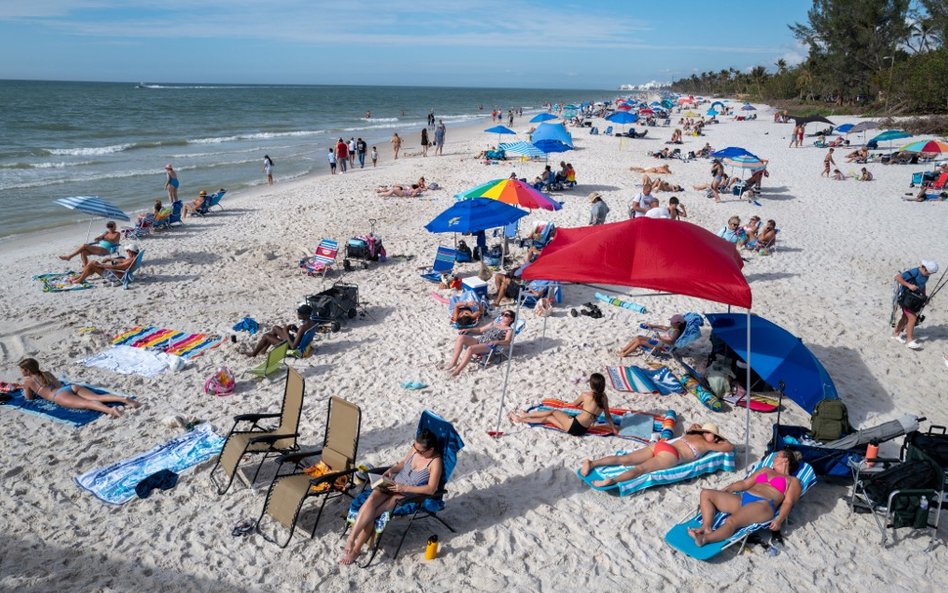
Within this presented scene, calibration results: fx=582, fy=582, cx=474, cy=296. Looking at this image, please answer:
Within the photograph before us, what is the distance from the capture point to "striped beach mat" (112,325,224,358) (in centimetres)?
794

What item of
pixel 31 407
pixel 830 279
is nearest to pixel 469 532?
pixel 31 407

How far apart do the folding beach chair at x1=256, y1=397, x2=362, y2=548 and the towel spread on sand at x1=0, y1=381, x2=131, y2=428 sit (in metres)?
2.51

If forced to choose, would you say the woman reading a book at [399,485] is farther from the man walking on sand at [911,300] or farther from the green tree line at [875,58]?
the green tree line at [875,58]

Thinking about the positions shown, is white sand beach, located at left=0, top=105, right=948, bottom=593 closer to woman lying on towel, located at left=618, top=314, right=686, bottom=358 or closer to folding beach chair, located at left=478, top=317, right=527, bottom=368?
folding beach chair, located at left=478, top=317, right=527, bottom=368

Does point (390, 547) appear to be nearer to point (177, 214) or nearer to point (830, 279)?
point (830, 279)

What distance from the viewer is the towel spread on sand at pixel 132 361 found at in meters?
7.35

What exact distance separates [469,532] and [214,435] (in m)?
2.95

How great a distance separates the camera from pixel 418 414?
642 cm

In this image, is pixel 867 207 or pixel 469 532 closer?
pixel 469 532

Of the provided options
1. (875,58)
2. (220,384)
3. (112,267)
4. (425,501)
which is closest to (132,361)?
(220,384)

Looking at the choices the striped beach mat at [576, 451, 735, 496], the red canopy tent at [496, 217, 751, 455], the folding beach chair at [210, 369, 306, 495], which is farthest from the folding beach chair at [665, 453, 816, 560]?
the folding beach chair at [210, 369, 306, 495]

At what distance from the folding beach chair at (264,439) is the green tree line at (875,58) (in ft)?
144

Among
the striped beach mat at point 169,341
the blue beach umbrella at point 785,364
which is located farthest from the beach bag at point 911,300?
the striped beach mat at point 169,341

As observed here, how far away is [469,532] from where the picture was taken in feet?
15.4
